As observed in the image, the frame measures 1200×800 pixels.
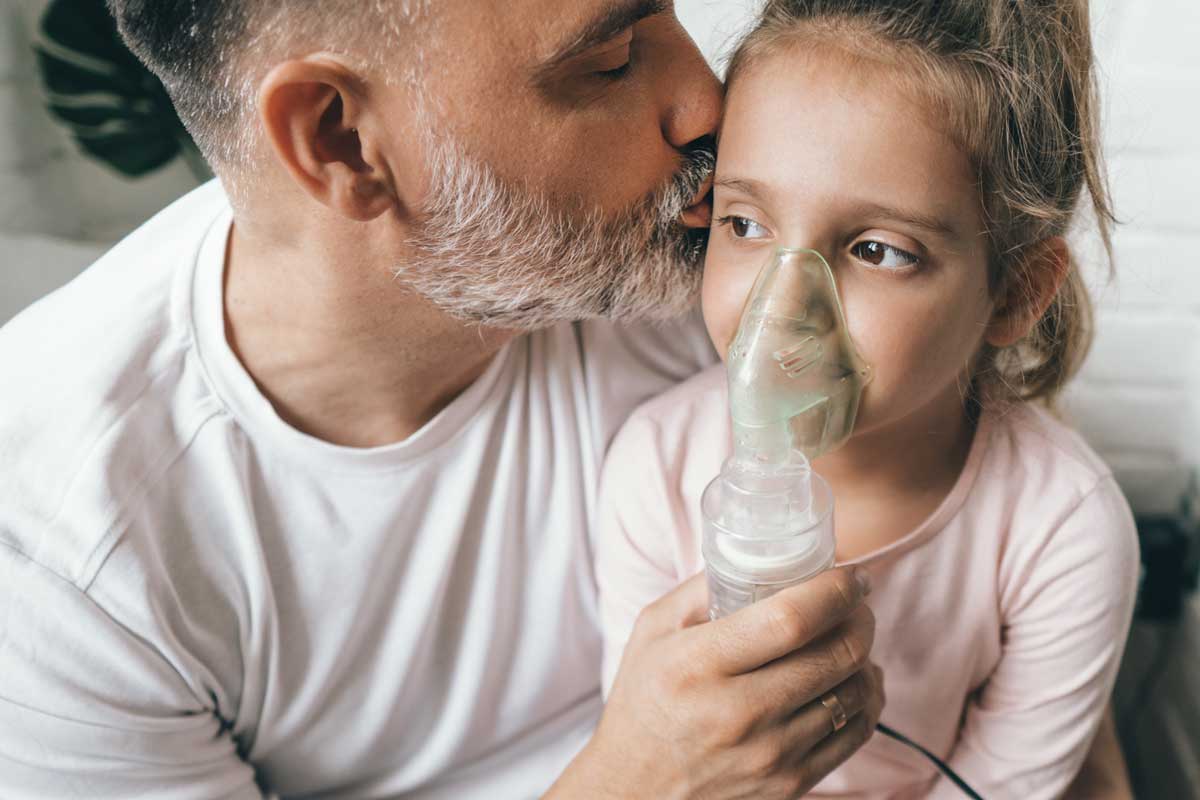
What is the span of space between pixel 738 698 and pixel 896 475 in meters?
0.34

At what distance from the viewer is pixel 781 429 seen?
3.13ft

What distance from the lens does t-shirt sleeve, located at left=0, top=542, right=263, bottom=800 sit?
1057mm

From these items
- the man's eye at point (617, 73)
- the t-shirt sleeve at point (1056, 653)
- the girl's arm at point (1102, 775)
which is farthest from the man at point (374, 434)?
the girl's arm at point (1102, 775)

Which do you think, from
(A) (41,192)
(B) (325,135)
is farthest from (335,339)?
(A) (41,192)

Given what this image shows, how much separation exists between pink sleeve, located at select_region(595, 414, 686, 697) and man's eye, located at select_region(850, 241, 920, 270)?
14.6 inches

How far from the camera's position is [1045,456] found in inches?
46.2

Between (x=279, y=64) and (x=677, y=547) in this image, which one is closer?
(x=279, y=64)

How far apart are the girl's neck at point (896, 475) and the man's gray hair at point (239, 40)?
63 cm

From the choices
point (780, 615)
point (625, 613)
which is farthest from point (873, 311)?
point (625, 613)

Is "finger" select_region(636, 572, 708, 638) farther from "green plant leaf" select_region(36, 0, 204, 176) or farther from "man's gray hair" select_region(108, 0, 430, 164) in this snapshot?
"green plant leaf" select_region(36, 0, 204, 176)

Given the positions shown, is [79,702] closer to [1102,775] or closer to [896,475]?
[896,475]

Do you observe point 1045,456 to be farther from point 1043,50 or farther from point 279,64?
point 279,64

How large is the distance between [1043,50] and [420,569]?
86 cm

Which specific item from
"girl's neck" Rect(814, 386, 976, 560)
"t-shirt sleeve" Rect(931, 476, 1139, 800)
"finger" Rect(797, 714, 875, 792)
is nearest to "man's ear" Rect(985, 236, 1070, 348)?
"girl's neck" Rect(814, 386, 976, 560)
